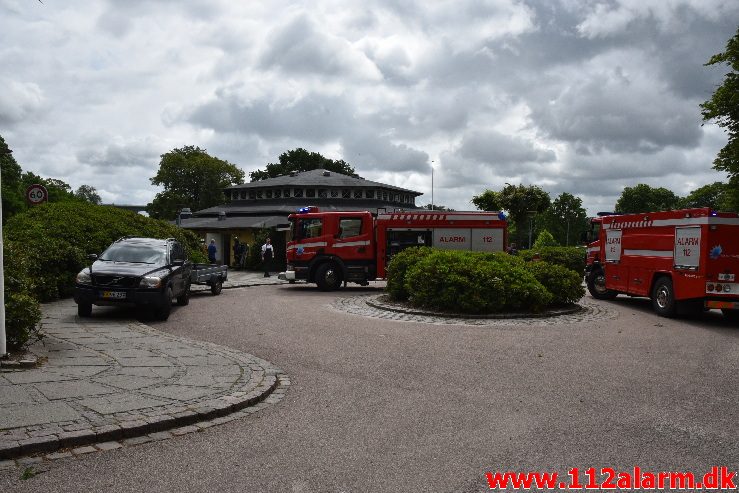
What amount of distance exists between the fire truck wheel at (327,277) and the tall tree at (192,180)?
2256 inches

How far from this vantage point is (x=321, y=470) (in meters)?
4.34

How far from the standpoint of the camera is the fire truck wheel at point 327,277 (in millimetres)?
21438

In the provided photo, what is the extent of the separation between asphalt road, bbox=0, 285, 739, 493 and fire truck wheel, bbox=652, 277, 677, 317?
128 inches

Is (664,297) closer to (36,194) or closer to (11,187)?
(36,194)

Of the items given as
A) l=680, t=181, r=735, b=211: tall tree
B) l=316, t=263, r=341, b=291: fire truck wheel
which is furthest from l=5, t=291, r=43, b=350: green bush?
l=680, t=181, r=735, b=211: tall tree

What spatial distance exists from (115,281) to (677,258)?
1230 cm

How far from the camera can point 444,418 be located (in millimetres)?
5688

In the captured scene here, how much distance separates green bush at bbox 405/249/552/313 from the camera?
533 inches

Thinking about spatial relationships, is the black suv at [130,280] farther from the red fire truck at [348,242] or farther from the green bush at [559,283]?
the green bush at [559,283]

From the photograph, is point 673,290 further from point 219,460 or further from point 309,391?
point 219,460

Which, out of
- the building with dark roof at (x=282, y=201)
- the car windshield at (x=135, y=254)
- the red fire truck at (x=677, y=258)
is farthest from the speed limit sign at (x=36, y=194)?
the building with dark roof at (x=282, y=201)

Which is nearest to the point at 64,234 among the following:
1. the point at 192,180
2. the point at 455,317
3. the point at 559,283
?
the point at 455,317

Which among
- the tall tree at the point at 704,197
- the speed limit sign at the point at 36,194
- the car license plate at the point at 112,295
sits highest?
the tall tree at the point at 704,197

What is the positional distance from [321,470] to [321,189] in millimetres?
48177
